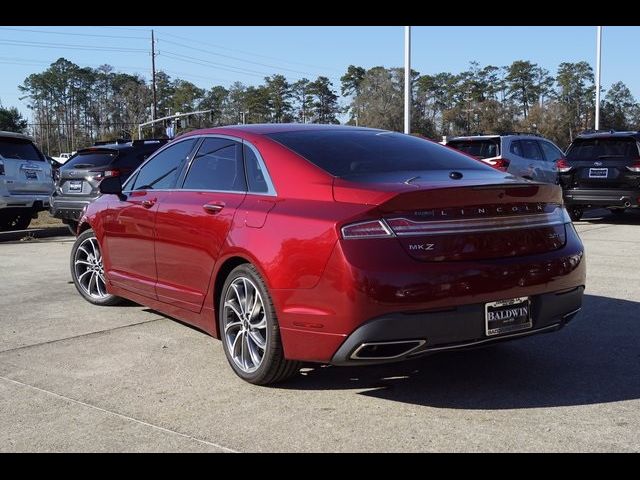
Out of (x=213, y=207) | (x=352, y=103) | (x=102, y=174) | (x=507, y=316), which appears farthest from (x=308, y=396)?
(x=352, y=103)

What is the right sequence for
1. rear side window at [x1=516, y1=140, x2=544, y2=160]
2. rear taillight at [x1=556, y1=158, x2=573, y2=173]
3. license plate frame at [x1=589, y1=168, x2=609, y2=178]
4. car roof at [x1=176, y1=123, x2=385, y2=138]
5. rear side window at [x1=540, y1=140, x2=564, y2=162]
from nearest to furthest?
car roof at [x1=176, y1=123, x2=385, y2=138] < license plate frame at [x1=589, y1=168, x2=609, y2=178] < rear taillight at [x1=556, y1=158, x2=573, y2=173] < rear side window at [x1=516, y1=140, x2=544, y2=160] < rear side window at [x1=540, y1=140, x2=564, y2=162]

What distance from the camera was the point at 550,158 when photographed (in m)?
15.1

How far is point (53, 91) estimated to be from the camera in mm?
113438

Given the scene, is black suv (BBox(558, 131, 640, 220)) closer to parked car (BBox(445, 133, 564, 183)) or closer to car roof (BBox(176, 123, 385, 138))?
parked car (BBox(445, 133, 564, 183))

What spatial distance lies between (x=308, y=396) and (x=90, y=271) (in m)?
3.41

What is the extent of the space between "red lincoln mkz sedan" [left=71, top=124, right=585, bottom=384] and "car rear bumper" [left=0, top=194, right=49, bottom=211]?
337 inches

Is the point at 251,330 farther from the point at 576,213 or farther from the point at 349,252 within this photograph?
the point at 576,213

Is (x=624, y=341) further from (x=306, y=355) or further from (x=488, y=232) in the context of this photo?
(x=306, y=355)

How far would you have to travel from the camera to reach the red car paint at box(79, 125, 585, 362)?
3.61 metres

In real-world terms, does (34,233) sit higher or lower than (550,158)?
lower

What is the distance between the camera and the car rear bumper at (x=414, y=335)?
3586 mm

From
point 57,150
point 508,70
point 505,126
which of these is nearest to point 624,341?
point 505,126

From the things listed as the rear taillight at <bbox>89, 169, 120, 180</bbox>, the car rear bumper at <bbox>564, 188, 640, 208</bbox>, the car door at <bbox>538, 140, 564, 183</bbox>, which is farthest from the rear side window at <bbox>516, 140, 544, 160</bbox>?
the rear taillight at <bbox>89, 169, 120, 180</bbox>

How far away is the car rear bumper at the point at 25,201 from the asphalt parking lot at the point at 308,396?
734cm
